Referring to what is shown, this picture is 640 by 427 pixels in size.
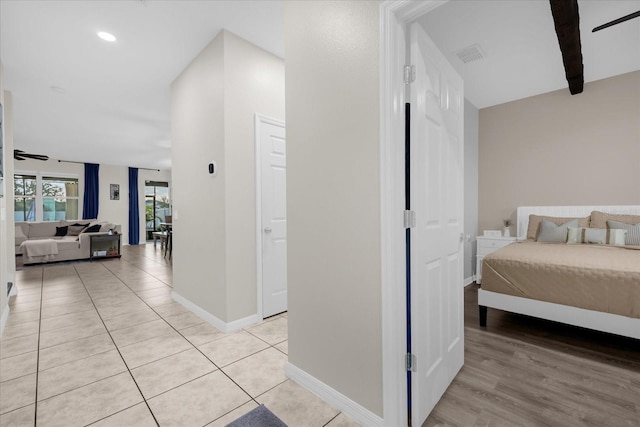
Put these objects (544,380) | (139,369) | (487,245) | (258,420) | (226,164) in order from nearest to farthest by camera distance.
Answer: (258,420) → (544,380) → (139,369) → (226,164) → (487,245)

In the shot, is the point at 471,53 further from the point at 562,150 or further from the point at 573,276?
the point at 573,276

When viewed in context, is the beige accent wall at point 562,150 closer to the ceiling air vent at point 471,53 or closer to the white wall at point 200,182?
the ceiling air vent at point 471,53

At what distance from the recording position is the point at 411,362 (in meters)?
1.47

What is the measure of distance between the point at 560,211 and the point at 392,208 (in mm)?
4159

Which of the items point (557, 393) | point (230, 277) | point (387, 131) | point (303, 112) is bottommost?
point (557, 393)

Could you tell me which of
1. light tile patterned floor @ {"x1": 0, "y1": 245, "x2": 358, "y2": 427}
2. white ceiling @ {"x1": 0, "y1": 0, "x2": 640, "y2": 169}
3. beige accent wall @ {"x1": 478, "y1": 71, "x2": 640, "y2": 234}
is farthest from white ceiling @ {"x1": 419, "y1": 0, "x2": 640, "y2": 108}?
light tile patterned floor @ {"x1": 0, "y1": 245, "x2": 358, "y2": 427}

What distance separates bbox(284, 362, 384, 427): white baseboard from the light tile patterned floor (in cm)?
4

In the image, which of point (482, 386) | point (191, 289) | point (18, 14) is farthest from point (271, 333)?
point (18, 14)

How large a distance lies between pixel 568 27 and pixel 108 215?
1188 centimetres

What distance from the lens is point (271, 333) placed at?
267cm

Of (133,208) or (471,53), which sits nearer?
(471,53)

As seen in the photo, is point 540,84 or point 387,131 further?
point 540,84

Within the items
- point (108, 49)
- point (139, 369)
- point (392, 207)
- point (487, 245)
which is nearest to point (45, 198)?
point (108, 49)

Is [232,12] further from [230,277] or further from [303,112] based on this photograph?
[230,277]
